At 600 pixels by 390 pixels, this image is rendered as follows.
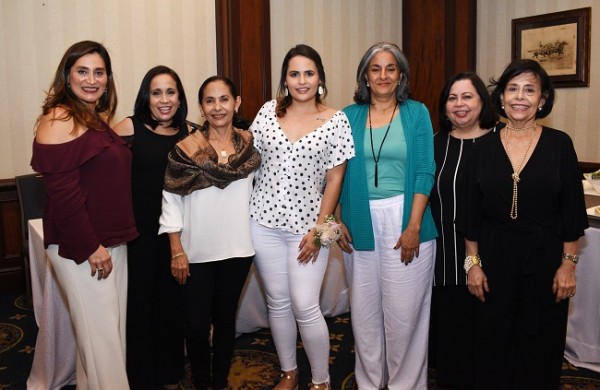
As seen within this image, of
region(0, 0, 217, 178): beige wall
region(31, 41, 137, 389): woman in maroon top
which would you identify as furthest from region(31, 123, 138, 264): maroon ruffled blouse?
region(0, 0, 217, 178): beige wall

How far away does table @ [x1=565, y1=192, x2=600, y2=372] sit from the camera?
2.88 m

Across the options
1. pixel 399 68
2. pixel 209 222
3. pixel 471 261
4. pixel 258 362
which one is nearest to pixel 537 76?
pixel 399 68

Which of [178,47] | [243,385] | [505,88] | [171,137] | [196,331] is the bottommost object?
[243,385]

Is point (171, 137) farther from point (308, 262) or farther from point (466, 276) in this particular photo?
point (466, 276)

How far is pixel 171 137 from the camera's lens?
97.0 inches

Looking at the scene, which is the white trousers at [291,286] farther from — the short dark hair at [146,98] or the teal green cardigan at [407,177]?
the short dark hair at [146,98]

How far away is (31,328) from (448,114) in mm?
3014

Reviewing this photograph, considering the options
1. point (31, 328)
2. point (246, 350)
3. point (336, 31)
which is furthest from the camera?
point (336, 31)

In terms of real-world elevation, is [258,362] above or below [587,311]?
below

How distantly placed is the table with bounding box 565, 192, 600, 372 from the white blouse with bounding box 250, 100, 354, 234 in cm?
145

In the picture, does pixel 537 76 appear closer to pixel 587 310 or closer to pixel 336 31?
pixel 587 310

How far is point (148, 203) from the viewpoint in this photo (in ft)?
7.82

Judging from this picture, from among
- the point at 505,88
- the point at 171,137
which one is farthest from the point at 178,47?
the point at 505,88

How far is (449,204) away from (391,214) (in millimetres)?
280
